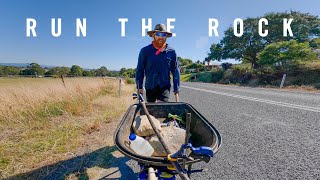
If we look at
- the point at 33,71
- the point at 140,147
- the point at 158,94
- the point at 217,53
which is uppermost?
the point at 217,53

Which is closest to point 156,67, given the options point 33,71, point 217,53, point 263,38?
point 263,38

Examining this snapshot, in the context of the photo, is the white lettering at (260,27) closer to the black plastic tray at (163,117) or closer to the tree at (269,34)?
the tree at (269,34)

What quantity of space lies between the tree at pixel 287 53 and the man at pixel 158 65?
20840 mm

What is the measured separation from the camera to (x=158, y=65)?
124 inches

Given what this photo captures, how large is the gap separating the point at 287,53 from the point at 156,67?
21470mm

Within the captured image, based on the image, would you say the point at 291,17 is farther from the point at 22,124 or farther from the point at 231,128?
the point at 22,124

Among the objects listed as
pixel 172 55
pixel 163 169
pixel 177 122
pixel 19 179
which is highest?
pixel 172 55

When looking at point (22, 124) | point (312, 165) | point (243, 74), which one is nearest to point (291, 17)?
point (243, 74)

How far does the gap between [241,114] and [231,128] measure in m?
1.57

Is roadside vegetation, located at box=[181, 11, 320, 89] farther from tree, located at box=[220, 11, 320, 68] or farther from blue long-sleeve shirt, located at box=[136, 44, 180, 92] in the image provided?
blue long-sleeve shirt, located at box=[136, 44, 180, 92]

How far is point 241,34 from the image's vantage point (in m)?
32.1

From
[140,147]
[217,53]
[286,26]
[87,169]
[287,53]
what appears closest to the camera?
[140,147]

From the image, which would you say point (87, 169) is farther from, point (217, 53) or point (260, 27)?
point (217, 53)

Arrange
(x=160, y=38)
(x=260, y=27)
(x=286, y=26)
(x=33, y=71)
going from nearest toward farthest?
(x=160, y=38), (x=286, y=26), (x=260, y=27), (x=33, y=71)
